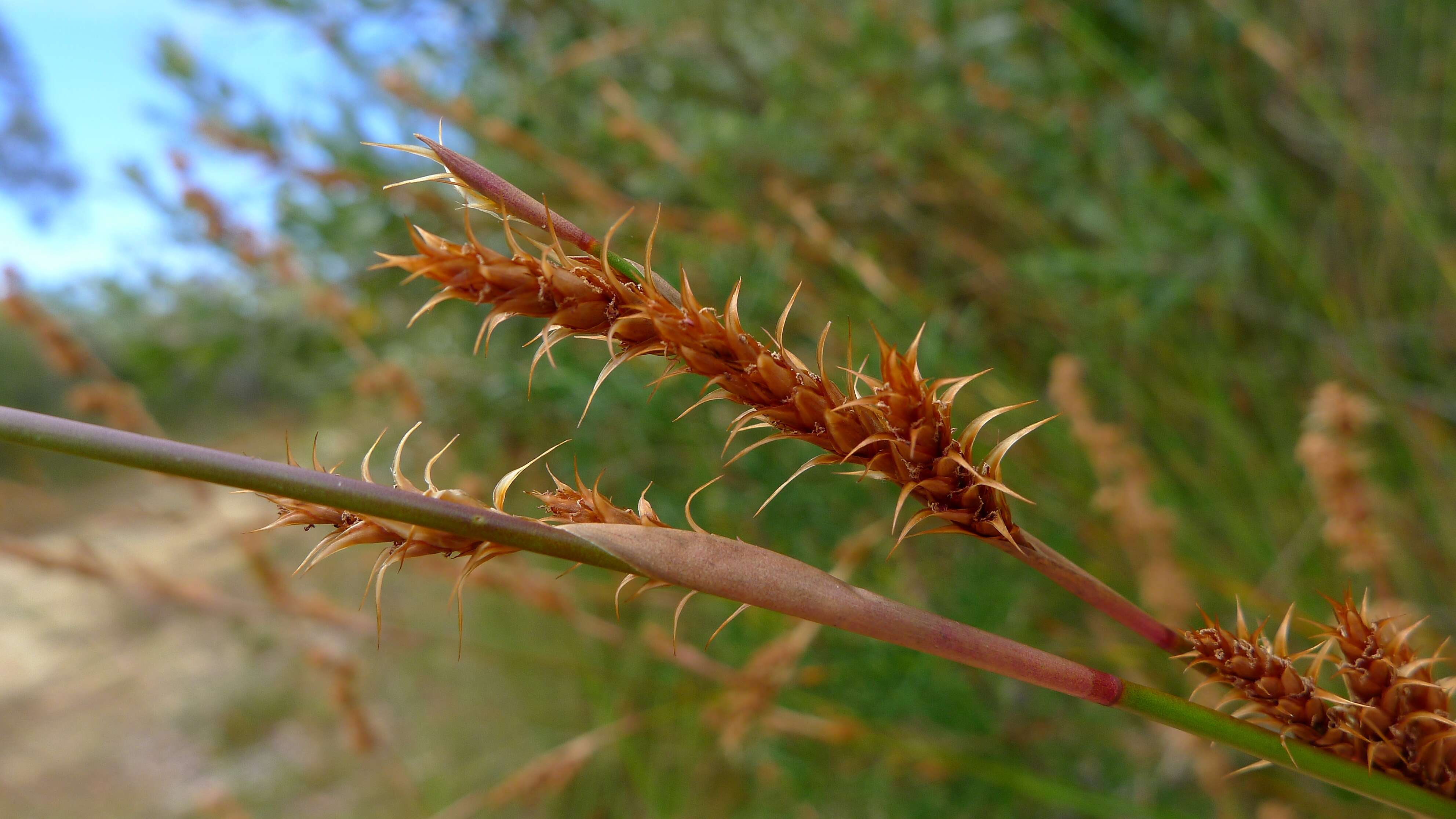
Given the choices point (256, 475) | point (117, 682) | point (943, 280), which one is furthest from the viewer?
point (117, 682)

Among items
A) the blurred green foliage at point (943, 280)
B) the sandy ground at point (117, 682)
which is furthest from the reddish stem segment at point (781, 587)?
the sandy ground at point (117, 682)

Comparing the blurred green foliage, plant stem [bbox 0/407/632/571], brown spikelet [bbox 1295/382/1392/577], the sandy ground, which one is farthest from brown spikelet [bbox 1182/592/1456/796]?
the sandy ground

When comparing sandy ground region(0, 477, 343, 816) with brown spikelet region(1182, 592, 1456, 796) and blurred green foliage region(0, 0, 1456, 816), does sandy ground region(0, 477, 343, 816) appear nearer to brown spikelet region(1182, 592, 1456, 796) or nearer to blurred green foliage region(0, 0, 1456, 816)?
blurred green foliage region(0, 0, 1456, 816)

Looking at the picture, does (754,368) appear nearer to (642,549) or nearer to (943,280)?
(642,549)

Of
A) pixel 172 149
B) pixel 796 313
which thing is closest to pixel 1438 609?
pixel 796 313

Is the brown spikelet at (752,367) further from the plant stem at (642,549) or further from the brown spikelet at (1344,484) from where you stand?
the brown spikelet at (1344,484)

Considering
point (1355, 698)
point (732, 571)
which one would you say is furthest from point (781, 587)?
point (1355, 698)
